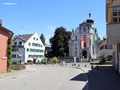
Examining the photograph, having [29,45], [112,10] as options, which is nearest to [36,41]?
[29,45]

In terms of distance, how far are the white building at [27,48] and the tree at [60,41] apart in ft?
24.4

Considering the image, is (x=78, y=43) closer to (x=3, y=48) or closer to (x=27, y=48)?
(x=27, y=48)

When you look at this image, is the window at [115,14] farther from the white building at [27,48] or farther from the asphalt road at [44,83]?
the white building at [27,48]

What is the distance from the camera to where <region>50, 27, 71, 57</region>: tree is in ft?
240

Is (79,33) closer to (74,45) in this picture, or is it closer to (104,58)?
(74,45)

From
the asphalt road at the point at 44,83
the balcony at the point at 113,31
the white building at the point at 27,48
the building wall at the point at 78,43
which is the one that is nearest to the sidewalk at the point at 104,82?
the asphalt road at the point at 44,83

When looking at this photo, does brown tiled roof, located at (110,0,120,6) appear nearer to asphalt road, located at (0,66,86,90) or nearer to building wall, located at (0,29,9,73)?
asphalt road, located at (0,66,86,90)

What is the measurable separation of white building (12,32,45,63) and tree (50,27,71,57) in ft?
24.4

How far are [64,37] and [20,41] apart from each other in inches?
846

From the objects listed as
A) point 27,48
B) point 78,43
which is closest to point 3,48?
point 27,48

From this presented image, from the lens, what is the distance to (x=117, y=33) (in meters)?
14.0

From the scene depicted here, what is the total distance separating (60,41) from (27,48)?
54.0ft

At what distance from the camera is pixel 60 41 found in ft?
242

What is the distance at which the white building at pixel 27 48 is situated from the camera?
204ft
